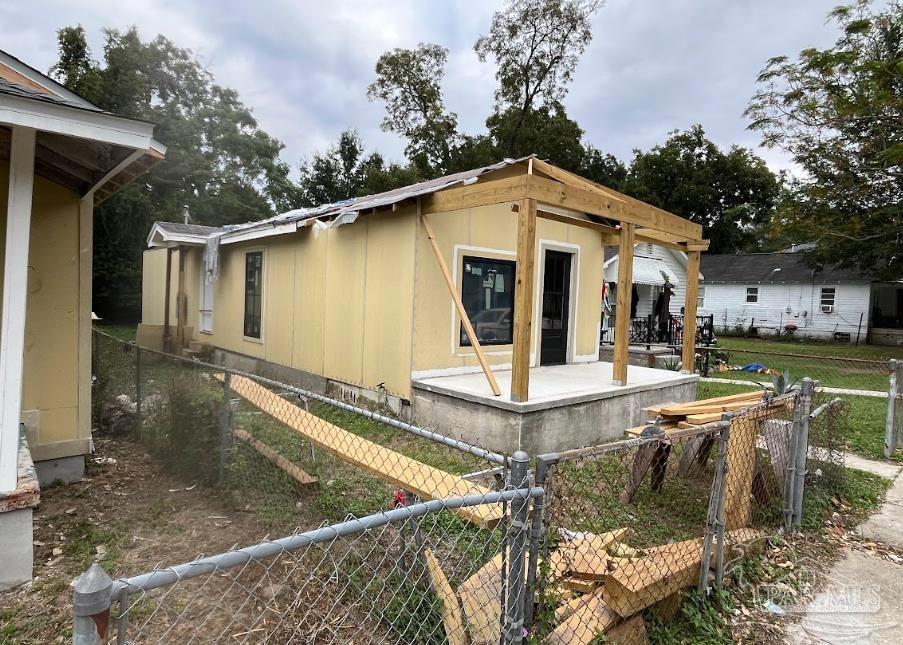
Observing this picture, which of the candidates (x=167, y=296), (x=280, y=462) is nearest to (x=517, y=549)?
(x=280, y=462)

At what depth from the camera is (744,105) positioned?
16969mm

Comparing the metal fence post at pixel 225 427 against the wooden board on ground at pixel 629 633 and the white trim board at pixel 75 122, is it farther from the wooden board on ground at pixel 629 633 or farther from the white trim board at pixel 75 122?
the wooden board on ground at pixel 629 633

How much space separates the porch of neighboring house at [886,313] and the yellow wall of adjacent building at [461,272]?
74.0 ft

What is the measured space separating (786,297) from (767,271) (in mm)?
1953

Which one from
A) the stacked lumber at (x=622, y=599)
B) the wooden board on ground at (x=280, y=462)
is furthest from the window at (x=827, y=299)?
the wooden board on ground at (x=280, y=462)

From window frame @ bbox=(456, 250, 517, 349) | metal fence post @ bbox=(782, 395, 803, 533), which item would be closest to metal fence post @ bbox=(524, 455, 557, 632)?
metal fence post @ bbox=(782, 395, 803, 533)

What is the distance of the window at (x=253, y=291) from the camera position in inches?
409

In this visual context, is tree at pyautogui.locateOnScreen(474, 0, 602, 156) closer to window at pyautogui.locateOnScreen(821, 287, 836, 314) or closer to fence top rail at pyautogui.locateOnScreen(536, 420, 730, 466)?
window at pyautogui.locateOnScreen(821, 287, 836, 314)

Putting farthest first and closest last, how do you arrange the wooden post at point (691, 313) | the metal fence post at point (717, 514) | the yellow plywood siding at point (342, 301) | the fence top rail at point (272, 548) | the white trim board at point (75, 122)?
the wooden post at point (691, 313)
the yellow plywood siding at point (342, 301)
the white trim board at point (75, 122)
the metal fence post at point (717, 514)
the fence top rail at point (272, 548)

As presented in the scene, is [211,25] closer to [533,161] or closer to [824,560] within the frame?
[533,161]

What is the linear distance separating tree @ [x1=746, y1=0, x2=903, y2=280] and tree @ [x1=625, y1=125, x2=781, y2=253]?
17.6 metres

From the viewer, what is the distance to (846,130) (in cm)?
1548

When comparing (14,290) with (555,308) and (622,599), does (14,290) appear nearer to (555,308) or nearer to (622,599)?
(622,599)

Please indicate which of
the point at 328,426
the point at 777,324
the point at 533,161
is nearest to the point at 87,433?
the point at 328,426
